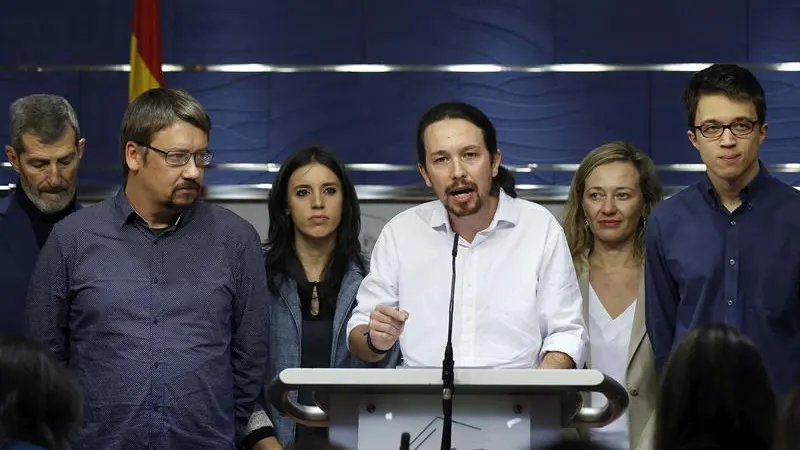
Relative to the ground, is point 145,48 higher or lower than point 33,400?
higher

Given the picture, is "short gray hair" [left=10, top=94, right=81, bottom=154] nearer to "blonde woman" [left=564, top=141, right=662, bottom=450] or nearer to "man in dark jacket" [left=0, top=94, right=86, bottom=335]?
"man in dark jacket" [left=0, top=94, right=86, bottom=335]

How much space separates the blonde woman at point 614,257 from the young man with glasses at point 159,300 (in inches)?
48.7

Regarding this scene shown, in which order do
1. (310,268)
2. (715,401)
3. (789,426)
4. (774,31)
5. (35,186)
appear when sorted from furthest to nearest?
(774,31) → (310,268) → (35,186) → (715,401) → (789,426)

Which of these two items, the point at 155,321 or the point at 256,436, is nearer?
the point at 155,321

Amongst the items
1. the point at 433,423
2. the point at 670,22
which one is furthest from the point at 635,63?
the point at 433,423

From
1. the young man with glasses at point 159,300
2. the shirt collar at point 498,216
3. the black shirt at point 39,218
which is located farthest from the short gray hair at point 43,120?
the shirt collar at point 498,216

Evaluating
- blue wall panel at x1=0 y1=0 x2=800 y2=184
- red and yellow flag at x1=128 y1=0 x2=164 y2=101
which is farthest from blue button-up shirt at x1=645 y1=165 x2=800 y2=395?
red and yellow flag at x1=128 y1=0 x2=164 y2=101

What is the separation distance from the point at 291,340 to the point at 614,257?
1.19m

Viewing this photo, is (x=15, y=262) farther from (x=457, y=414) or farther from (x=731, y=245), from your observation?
(x=731, y=245)

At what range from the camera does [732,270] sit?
12.4ft

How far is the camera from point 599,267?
15.4 ft

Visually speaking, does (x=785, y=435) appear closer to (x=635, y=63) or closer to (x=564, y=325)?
(x=564, y=325)

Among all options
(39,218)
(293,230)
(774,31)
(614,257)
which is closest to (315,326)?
(293,230)

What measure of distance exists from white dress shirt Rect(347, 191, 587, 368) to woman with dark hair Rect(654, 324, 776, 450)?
1.42m
